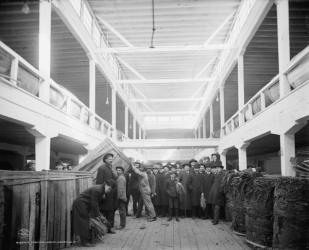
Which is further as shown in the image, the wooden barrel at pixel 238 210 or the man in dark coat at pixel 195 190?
the man in dark coat at pixel 195 190

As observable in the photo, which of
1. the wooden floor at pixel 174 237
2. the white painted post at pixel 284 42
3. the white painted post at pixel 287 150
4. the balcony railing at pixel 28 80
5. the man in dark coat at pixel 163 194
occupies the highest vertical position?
the white painted post at pixel 284 42

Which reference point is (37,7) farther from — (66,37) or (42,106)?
(42,106)

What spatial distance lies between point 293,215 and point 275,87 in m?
5.39

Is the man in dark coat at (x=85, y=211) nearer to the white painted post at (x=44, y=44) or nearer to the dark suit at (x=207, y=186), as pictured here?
the white painted post at (x=44, y=44)

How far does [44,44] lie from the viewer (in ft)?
29.5

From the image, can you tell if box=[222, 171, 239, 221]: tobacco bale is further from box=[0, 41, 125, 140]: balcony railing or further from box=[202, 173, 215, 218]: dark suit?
box=[0, 41, 125, 140]: balcony railing

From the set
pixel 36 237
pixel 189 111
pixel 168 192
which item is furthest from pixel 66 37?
pixel 189 111

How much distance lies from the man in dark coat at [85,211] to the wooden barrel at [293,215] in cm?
345

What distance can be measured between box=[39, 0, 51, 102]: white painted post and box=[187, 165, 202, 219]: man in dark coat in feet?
17.5

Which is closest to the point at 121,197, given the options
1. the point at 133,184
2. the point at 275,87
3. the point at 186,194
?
the point at 133,184

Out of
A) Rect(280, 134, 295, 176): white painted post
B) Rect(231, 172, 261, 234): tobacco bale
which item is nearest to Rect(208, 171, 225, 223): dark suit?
Rect(231, 172, 261, 234): tobacco bale

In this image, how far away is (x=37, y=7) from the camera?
10.4 meters

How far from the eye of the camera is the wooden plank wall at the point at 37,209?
4.98 metres

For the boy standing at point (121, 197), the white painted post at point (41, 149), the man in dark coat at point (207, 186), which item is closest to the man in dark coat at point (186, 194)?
the man in dark coat at point (207, 186)
